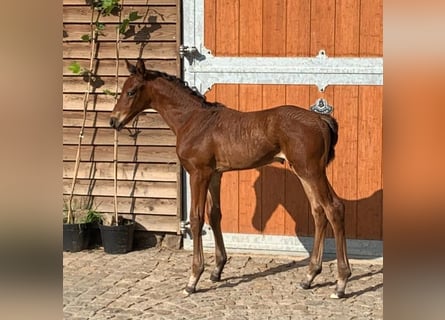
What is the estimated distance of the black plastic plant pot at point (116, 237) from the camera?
18.8ft

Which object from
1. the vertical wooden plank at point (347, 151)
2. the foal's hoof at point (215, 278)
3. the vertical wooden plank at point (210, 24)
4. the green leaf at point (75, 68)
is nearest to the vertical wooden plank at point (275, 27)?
the vertical wooden plank at point (210, 24)

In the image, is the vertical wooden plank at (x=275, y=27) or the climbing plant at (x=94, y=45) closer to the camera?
the vertical wooden plank at (x=275, y=27)

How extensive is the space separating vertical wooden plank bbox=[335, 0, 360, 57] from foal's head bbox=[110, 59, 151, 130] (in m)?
1.82

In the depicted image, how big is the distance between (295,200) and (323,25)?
1.59 meters

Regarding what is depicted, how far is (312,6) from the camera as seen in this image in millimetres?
5473

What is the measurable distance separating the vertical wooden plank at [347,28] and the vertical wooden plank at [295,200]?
→ 0.50 m

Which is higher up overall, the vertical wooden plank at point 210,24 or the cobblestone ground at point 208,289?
the vertical wooden plank at point 210,24

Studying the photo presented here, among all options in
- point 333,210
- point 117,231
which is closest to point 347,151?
point 333,210

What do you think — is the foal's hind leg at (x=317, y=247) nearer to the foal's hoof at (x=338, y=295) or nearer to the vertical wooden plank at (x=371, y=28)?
the foal's hoof at (x=338, y=295)

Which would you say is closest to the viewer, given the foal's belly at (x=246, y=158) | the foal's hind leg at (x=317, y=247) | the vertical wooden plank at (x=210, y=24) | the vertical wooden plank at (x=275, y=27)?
the foal's belly at (x=246, y=158)

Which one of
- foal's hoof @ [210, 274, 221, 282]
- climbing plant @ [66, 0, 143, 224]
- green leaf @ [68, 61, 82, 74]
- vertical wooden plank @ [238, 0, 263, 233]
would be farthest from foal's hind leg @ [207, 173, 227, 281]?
green leaf @ [68, 61, 82, 74]
